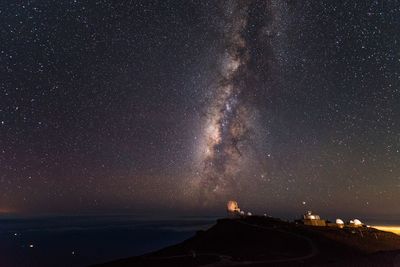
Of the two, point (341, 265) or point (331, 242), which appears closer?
point (341, 265)

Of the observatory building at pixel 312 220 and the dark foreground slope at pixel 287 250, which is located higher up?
the observatory building at pixel 312 220

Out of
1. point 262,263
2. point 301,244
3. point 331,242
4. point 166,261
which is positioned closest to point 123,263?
point 166,261

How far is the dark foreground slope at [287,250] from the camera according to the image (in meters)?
31.6

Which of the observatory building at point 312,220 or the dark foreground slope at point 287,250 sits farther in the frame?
the observatory building at point 312,220

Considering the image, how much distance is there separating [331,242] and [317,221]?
20.9 meters

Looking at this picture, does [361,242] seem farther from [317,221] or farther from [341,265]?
[317,221]

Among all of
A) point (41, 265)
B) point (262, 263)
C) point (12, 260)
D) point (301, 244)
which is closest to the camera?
point (262, 263)

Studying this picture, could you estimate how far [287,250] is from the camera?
127 feet

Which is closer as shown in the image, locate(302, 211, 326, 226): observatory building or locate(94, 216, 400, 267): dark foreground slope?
locate(94, 216, 400, 267): dark foreground slope

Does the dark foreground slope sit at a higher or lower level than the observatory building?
lower

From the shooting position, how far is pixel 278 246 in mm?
41406

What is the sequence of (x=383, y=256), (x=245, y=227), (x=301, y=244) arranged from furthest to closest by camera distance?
1. (x=245, y=227)
2. (x=301, y=244)
3. (x=383, y=256)

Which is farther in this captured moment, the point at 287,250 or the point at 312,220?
the point at 312,220

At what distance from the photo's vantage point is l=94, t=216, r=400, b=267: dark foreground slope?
1243 inches
